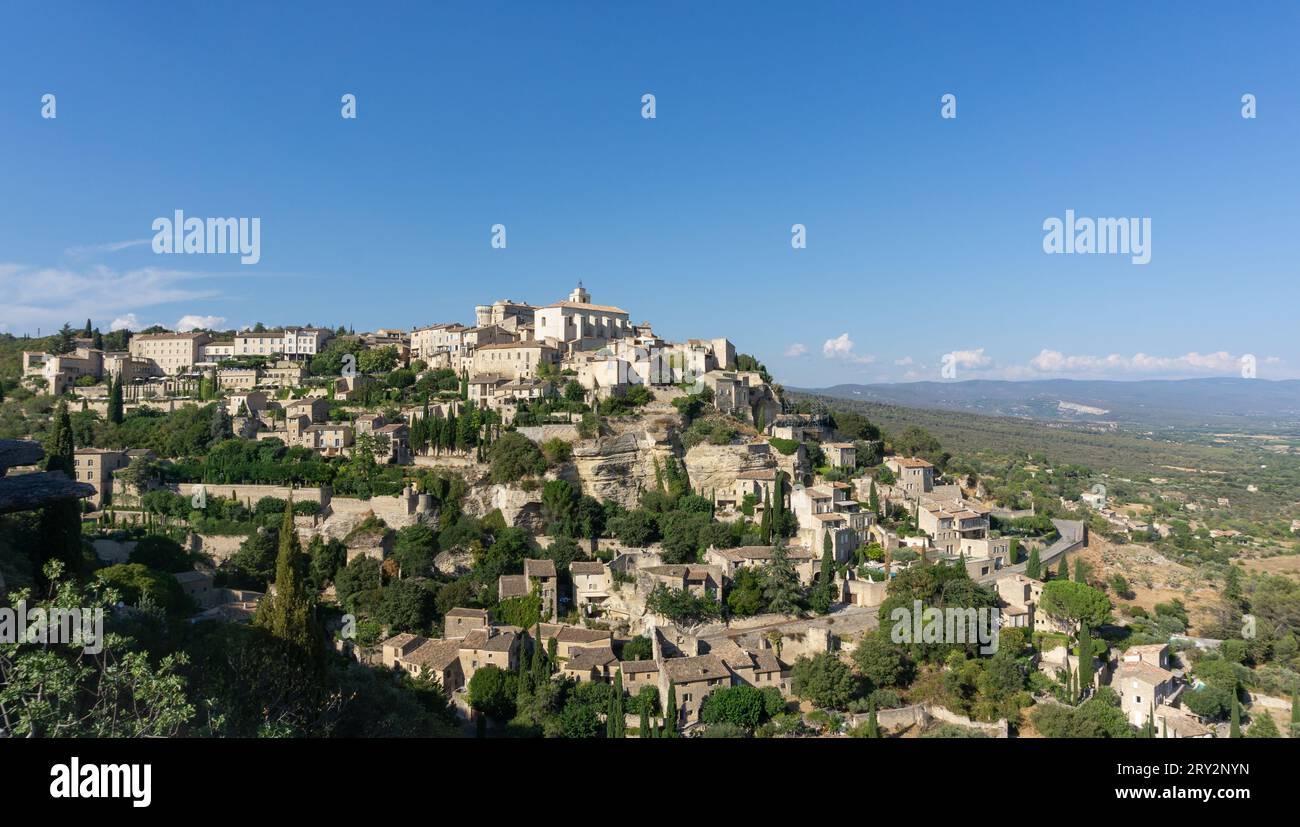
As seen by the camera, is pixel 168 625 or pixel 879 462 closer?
pixel 168 625

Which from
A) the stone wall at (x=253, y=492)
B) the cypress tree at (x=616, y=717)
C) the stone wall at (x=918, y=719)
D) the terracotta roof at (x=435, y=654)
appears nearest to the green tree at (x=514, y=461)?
the stone wall at (x=253, y=492)

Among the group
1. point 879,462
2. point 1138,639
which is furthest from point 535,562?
point 1138,639

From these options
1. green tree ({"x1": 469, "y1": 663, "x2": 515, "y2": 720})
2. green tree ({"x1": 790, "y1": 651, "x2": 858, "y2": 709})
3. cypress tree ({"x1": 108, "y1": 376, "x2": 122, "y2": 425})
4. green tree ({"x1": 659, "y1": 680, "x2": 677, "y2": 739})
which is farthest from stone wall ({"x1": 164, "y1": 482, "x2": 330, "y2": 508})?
green tree ({"x1": 790, "y1": 651, "x2": 858, "y2": 709})

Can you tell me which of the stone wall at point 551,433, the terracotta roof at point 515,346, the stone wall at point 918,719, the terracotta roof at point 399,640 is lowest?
the stone wall at point 918,719

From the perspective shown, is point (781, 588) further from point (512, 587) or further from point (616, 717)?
point (512, 587)

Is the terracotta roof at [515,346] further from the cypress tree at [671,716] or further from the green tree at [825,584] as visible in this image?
the cypress tree at [671,716]

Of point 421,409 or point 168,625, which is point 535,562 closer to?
point 168,625

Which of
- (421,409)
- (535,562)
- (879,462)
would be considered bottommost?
(535,562)
